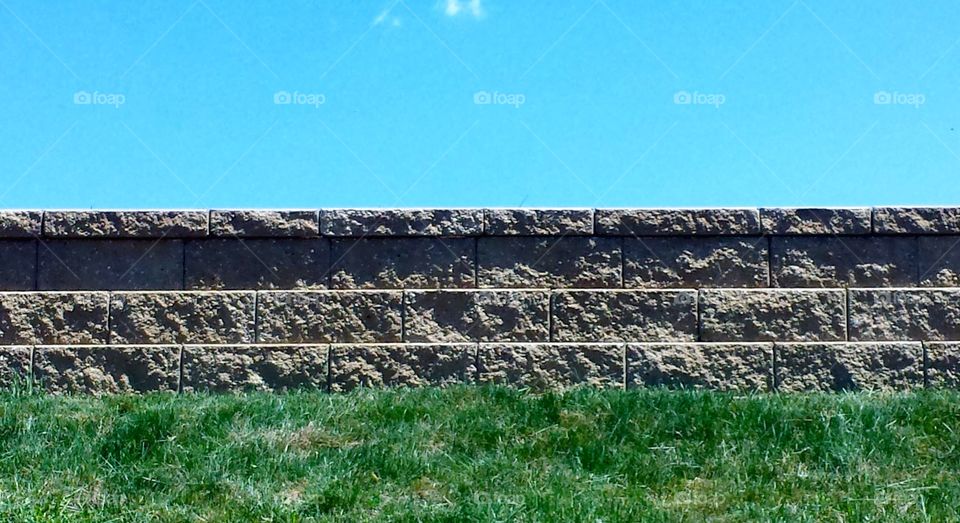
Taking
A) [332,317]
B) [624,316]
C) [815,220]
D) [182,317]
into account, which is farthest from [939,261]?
[182,317]

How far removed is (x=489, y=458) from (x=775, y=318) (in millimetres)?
3098

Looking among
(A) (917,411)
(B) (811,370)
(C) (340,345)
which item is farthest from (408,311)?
(A) (917,411)

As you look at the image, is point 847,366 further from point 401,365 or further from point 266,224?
point 266,224

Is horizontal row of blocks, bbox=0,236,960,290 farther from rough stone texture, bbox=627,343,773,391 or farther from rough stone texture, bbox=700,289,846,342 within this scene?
rough stone texture, bbox=627,343,773,391

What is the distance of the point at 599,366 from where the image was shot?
7.69m

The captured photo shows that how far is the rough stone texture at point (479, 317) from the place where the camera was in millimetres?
7789

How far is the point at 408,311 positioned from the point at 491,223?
3.20 feet

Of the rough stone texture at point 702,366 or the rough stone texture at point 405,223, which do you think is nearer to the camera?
the rough stone texture at point 702,366

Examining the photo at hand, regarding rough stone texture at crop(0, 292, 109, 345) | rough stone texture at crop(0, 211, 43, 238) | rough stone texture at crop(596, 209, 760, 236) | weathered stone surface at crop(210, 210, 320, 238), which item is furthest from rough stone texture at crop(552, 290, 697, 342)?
rough stone texture at crop(0, 211, 43, 238)

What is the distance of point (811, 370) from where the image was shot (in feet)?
25.2

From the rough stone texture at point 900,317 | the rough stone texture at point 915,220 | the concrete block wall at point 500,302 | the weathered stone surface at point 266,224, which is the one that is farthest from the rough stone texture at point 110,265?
the rough stone texture at point 915,220

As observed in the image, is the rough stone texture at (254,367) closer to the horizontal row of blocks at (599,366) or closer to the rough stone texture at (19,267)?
the horizontal row of blocks at (599,366)

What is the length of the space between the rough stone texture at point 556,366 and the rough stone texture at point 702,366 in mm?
159

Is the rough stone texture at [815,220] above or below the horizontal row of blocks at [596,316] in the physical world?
above
